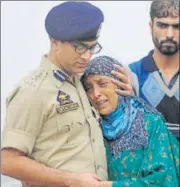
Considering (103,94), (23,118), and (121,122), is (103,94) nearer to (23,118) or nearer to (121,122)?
(121,122)

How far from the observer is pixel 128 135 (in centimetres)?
154

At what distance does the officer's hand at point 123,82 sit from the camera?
61.7 inches

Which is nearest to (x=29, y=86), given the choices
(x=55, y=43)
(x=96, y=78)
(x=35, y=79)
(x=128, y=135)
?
(x=35, y=79)

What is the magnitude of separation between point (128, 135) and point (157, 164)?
12 cm

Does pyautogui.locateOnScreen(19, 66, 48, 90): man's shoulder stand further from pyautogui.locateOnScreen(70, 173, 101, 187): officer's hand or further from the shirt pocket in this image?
pyautogui.locateOnScreen(70, 173, 101, 187): officer's hand

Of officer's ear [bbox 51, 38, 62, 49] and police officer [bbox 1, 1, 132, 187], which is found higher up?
officer's ear [bbox 51, 38, 62, 49]

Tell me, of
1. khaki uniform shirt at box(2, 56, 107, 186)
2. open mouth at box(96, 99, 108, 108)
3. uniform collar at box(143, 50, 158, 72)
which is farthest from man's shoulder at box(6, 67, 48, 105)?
uniform collar at box(143, 50, 158, 72)

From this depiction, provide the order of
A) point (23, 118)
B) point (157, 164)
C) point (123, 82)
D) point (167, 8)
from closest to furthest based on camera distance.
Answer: point (23, 118), point (157, 164), point (123, 82), point (167, 8)

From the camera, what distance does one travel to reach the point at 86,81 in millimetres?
Result: 1564

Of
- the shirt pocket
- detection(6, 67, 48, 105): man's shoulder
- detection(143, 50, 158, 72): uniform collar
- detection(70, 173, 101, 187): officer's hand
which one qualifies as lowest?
detection(70, 173, 101, 187): officer's hand

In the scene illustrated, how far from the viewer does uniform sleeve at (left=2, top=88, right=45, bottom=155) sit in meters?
1.35

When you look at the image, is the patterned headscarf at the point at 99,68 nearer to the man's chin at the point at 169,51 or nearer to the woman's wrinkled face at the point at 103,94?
the woman's wrinkled face at the point at 103,94

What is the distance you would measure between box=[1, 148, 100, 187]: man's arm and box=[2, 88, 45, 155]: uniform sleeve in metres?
0.03

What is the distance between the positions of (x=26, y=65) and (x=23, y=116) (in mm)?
1231
